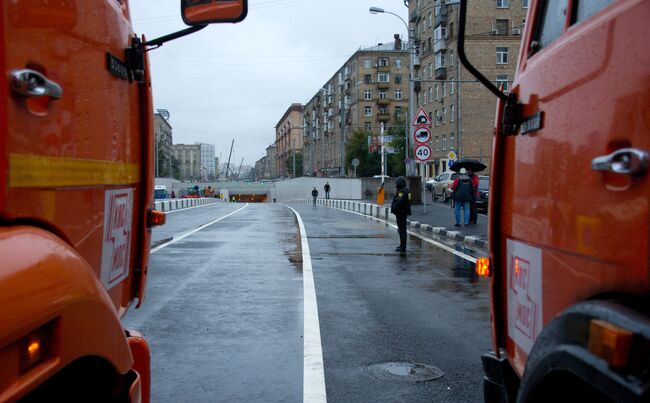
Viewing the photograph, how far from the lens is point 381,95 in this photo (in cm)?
9188

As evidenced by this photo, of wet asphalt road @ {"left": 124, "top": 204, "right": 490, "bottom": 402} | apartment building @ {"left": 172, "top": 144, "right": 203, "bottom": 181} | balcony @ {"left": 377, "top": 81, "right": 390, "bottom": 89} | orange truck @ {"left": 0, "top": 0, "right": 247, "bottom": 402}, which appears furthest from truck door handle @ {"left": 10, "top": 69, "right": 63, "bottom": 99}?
apartment building @ {"left": 172, "top": 144, "right": 203, "bottom": 181}

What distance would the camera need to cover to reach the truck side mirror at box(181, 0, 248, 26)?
92.8 inches

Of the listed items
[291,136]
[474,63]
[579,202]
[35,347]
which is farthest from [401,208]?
[291,136]

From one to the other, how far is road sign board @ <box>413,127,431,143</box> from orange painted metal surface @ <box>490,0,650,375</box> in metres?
18.1

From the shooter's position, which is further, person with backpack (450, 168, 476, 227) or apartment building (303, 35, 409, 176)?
apartment building (303, 35, 409, 176)

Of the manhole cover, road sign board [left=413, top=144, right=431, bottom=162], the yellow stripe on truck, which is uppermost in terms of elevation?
road sign board [left=413, top=144, right=431, bottom=162]

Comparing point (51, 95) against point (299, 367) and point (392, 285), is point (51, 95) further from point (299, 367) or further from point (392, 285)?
point (392, 285)

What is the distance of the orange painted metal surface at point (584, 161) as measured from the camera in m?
1.42

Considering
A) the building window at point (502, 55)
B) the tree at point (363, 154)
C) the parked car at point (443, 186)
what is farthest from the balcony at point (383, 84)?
the parked car at point (443, 186)

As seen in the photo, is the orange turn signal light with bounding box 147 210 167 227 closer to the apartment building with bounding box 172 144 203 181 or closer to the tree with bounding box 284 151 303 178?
the tree with bounding box 284 151 303 178

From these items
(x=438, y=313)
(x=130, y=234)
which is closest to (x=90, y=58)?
(x=130, y=234)

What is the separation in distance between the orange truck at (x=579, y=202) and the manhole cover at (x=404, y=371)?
1.88 meters

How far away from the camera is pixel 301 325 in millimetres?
6035

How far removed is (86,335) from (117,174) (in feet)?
3.68
